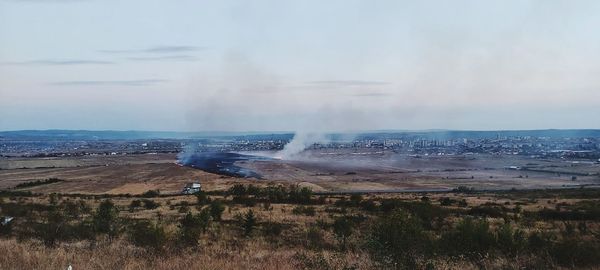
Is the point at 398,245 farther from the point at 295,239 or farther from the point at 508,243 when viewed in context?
the point at 295,239

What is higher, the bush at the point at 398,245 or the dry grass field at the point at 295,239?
the bush at the point at 398,245

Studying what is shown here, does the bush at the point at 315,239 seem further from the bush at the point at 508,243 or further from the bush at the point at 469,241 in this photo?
the bush at the point at 508,243

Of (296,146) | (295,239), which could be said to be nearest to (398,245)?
(295,239)

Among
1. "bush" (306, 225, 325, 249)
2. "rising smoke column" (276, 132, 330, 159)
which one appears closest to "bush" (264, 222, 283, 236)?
"bush" (306, 225, 325, 249)

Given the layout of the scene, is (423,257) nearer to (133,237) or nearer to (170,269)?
(170,269)

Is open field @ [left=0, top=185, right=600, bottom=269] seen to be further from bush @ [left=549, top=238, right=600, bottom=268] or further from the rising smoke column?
the rising smoke column

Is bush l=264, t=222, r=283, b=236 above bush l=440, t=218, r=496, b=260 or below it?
below

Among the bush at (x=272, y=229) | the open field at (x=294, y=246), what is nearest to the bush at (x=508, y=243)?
the open field at (x=294, y=246)

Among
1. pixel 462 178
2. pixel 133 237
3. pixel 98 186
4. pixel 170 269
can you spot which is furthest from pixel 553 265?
pixel 462 178

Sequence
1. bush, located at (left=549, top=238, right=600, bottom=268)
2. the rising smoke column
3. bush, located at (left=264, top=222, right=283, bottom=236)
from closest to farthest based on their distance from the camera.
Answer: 1. bush, located at (left=549, top=238, right=600, bottom=268)
2. bush, located at (left=264, top=222, right=283, bottom=236)
3. the rising smoke column
